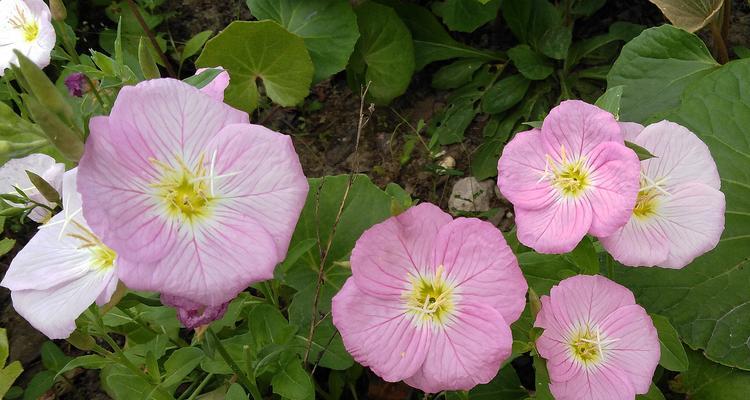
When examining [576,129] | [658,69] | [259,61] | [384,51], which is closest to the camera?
[576,129]

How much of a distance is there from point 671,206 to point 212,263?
770 mm

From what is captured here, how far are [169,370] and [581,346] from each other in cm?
75

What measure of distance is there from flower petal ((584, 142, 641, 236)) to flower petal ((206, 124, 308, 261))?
0.48 meters

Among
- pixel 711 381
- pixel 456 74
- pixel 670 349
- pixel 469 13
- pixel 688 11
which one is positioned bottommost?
pixel 711 381

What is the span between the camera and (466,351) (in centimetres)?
107

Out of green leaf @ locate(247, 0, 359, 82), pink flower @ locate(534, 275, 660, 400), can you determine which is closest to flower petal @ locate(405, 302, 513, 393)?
pink flower @ locate(534, 275, 660, 400)

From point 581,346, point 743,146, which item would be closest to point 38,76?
point 581,346

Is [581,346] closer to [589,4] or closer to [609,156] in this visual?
[609,156]

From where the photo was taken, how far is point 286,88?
7.11ft

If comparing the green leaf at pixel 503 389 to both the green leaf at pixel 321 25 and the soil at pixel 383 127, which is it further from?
the green leaf at pixel 321 25

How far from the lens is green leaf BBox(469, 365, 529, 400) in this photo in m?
1.51

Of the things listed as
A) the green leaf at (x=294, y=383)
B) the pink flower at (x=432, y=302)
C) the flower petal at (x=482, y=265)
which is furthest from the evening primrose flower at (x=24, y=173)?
the flower petal at (x=482, y=265)

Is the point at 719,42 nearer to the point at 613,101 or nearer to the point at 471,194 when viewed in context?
the point at 471,194

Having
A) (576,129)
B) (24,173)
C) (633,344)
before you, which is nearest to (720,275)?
(633,344)
